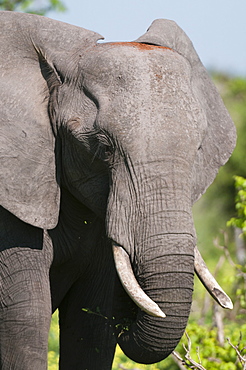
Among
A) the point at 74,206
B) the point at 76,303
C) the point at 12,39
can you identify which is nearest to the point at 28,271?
the point at 74,206

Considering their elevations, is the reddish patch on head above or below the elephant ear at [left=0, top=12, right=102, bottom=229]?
above

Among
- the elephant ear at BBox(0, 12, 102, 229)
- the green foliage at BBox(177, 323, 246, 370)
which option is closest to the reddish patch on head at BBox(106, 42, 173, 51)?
the elephant ear at BBox(0, 12, 102, 229)

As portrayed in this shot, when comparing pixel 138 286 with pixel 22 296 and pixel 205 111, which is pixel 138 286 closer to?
pixel 22 296

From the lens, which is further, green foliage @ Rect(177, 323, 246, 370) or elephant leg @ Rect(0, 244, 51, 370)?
green foliage @ Rect(177, 323, 246, 370)

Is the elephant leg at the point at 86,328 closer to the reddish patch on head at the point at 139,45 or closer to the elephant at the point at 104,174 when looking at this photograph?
the elephant at the point at 104,174

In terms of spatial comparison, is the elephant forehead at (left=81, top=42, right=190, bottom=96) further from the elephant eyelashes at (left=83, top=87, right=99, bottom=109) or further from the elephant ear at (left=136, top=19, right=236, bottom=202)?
the elephant ear at (left=136, top=19, right=236, bottom=202)

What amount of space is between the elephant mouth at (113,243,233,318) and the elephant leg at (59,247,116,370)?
34.4 inches

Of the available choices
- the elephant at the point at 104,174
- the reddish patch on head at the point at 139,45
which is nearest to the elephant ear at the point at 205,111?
the elephant at the point at 104,174

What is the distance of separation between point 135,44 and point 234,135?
2.72ft

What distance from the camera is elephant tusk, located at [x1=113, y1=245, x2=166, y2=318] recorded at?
3225 mm

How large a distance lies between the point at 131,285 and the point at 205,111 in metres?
1.20

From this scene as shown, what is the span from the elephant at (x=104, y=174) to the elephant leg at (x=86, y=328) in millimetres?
75

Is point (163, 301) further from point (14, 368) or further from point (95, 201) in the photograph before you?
point (14, 368)

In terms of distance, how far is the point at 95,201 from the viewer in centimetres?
368
